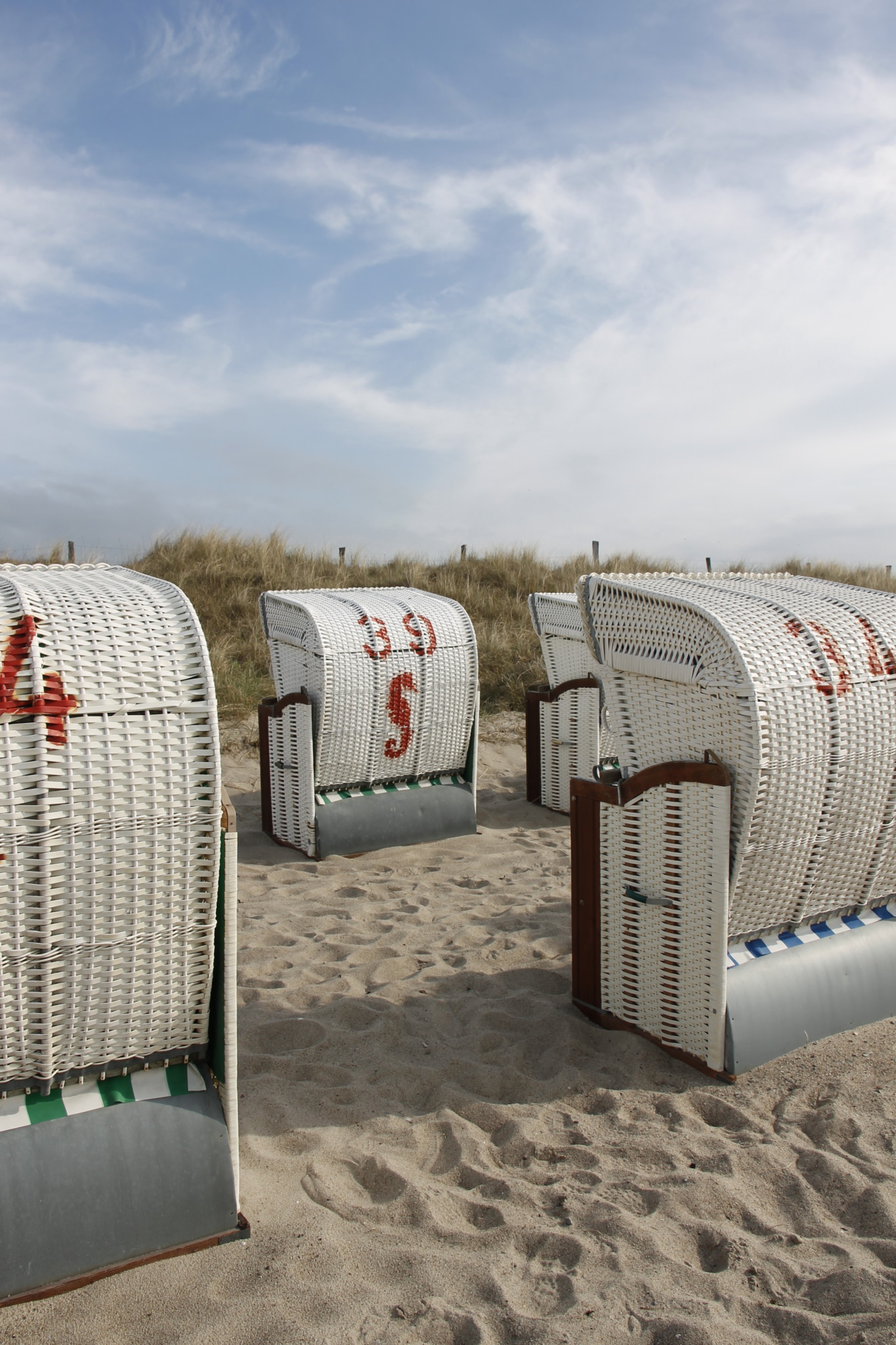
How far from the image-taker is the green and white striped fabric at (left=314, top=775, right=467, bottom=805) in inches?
237

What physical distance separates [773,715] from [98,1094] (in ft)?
7.16

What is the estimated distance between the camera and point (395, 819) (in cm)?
616

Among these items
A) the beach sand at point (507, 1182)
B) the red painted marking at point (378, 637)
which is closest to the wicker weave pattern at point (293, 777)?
the red painted marking at point (378, 637)

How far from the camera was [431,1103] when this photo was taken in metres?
3.05

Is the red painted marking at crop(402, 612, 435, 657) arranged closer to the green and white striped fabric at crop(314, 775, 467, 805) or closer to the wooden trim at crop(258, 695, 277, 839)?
the green and white striped fabric at crop(314, 775, 467, 805)

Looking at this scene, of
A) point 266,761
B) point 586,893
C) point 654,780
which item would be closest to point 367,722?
point 266,761

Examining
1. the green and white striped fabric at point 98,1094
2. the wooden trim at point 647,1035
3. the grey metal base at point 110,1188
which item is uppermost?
the green and white striped fabric at point 98,1094

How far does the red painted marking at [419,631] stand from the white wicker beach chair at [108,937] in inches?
144

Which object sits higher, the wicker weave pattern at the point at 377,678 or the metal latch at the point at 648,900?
the wicker weave pattern at the point at 377,678

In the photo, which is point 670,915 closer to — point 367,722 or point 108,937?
point 108,937

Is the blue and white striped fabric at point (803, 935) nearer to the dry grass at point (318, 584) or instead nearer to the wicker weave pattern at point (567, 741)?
the wicker weave pattern at point (567, 741)

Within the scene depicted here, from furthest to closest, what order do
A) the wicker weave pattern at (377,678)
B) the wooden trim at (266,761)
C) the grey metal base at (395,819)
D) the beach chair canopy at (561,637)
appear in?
the beach chair canopy at (561,637) < the wooden trim at (266,761) < the grey metal base at (395,819) < the wicker weave pattern at (377,678)

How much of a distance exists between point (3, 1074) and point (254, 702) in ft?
24.2

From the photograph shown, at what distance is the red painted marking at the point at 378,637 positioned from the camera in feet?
19.3
